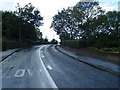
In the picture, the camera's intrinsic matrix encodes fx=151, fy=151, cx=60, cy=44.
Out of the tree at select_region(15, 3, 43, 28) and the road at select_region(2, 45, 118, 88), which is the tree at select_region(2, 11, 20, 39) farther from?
the road at select_region(2, 45, 118, 88)

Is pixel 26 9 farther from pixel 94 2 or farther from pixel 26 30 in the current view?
pixel 94 2

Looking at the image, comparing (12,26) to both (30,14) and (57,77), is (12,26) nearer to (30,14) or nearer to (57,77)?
(30,14)

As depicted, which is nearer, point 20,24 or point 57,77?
point 57,77

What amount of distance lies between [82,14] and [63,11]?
20762 mm

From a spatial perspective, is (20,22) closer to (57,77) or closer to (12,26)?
(12,26)

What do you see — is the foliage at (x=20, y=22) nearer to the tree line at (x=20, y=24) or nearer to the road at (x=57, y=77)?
the tree line at (x=20, y=24)

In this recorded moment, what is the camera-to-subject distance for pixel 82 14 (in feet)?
92.2

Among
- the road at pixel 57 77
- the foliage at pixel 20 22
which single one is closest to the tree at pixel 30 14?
the foliage at pixel 20 22

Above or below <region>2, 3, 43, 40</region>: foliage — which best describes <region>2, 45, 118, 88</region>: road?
below

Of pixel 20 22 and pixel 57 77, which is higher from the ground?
pixel 20 22

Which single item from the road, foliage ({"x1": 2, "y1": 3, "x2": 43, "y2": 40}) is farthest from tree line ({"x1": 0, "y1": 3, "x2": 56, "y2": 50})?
the road

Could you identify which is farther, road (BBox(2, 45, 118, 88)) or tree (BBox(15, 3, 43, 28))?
tree (BBox(15, 3, 43, 28))

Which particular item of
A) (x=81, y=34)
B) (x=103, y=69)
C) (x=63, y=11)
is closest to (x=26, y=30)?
(x=63, y=11)

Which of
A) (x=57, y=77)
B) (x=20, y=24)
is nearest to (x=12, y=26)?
(x=20, y=24)
